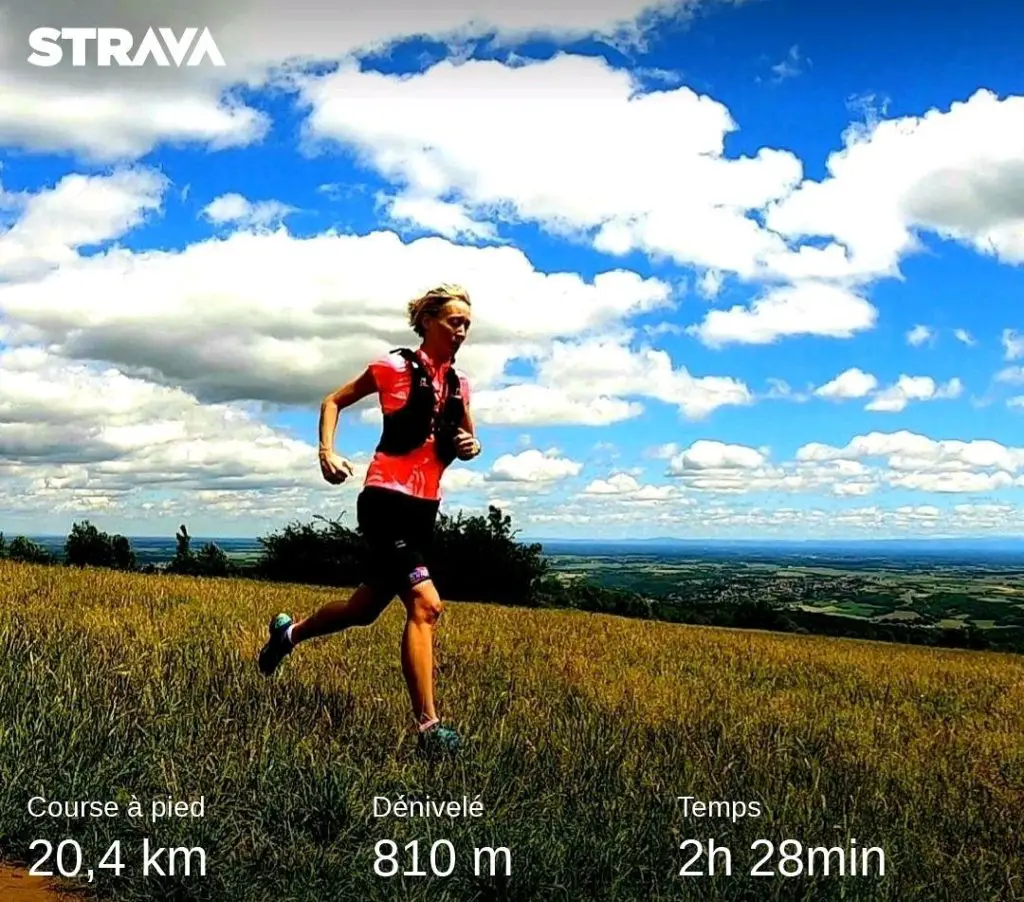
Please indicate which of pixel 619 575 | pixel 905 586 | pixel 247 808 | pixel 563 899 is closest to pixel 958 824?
pixel 563 899

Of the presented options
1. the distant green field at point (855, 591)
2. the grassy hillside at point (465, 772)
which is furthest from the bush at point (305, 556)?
the grassy hillside at point (465, 772)

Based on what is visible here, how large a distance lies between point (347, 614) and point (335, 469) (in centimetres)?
89

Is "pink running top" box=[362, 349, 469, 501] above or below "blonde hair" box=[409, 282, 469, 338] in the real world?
below

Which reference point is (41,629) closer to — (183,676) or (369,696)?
(183,676)

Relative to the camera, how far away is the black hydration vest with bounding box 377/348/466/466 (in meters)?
5.27

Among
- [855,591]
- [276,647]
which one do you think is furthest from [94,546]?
[855,591]

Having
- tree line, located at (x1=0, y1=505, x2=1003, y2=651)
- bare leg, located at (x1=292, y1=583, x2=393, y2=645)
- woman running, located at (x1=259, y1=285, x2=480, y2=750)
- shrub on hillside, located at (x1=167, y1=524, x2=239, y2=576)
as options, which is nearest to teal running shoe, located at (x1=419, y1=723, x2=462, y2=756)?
woman running, located at (x1=259, y1=285, x2=480, y2=750)

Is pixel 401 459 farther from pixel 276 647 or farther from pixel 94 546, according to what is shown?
pixel 94 546

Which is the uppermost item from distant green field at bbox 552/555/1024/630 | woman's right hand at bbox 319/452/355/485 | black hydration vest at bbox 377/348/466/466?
black hydration vest at bbox 377/348/466/466

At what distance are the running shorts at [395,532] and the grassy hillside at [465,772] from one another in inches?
29.0

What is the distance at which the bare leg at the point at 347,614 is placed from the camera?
18.0ft

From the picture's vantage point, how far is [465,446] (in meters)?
5.35

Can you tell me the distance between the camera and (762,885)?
3.95 metres

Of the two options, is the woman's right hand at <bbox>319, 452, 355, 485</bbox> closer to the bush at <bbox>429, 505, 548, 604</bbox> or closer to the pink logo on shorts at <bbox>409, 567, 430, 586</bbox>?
the pink logo on shorts at <bbox>409, 567, 430, 586</bbox>
